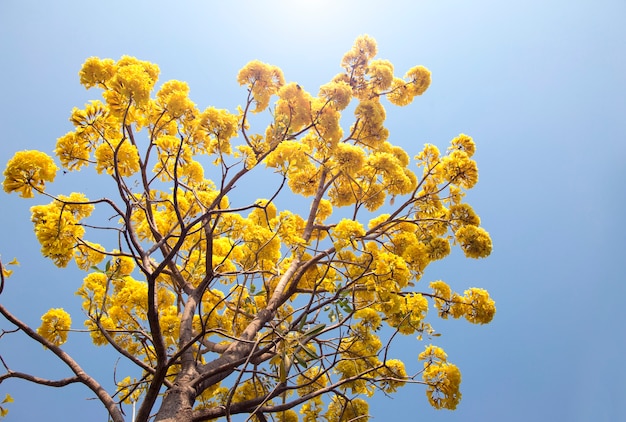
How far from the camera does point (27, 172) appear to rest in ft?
9.62

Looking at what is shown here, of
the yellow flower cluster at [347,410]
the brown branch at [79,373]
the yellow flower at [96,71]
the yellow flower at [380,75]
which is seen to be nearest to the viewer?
the brown branch at [79,373]

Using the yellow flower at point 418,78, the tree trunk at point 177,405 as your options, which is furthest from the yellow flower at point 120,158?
the yellow flower at point 418,78

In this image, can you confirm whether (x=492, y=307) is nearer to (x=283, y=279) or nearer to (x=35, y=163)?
(x=283, y=279)

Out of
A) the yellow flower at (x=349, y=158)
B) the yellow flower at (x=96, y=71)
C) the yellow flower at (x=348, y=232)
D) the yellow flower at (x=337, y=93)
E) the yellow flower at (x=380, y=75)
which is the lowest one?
the yellow flower at (x=348, y=232)

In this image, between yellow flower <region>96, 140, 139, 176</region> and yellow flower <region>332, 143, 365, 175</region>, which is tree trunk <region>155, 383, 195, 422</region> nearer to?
yellow flower <region>96, 140, 139, 176</region>

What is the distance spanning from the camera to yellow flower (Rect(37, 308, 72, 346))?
3.88m

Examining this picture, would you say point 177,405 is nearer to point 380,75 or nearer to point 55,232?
point 55,232

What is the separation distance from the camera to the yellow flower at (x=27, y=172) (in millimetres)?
2889

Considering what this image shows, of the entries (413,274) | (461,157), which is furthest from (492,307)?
(461,157)

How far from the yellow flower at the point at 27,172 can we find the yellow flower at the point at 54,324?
1539 millimetres

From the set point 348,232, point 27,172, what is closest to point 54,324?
point 27,172

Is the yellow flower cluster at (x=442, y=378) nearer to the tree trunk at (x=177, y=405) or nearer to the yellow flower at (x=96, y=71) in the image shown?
the tree trunk at (x=177, y=405)

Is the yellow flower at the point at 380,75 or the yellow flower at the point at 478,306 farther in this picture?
the yellow flower at the point at 380,75

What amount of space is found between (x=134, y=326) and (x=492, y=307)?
13.9 ft
